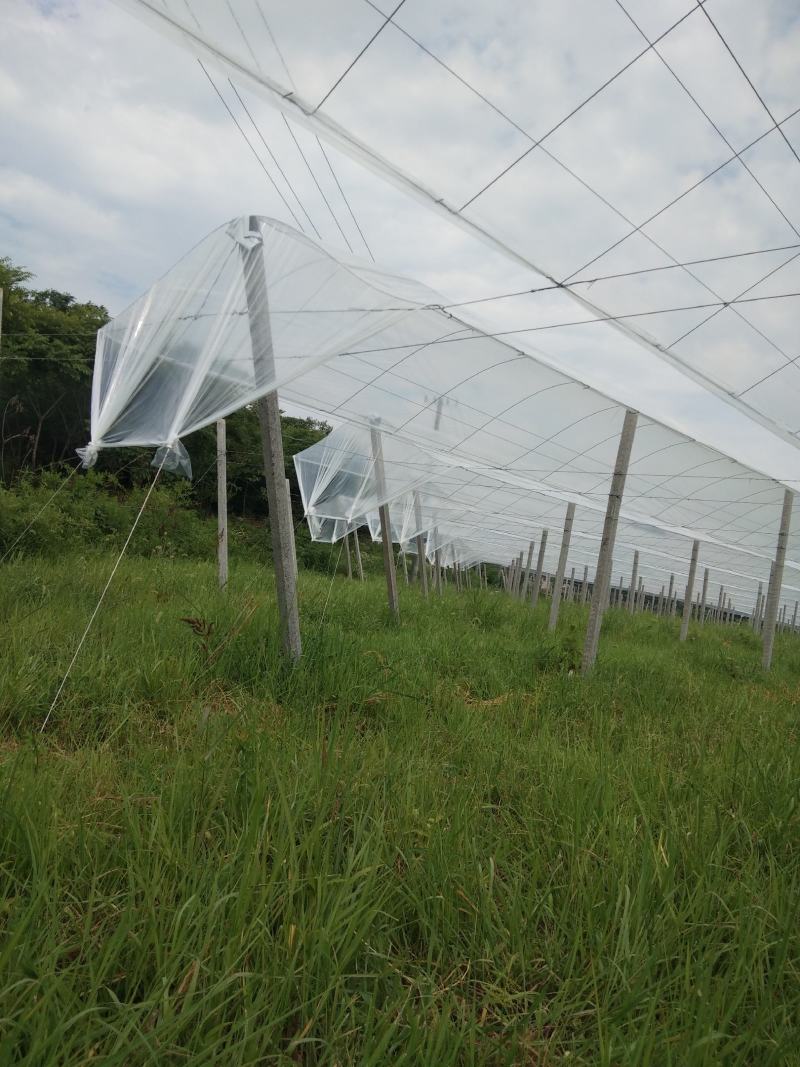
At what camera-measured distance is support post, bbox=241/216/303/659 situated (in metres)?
3.62

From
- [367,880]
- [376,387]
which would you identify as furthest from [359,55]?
[367,880]

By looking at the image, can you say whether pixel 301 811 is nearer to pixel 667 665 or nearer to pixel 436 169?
pixel 436 169

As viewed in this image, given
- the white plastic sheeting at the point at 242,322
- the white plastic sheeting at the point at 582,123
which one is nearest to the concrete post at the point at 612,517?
the white plastic sheeting at the point at 582,123

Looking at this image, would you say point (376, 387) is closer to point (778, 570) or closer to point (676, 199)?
point (676, 199)

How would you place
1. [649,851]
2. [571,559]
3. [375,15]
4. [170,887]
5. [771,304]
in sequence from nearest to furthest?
[170,887] < [649,851] < [375,15] < [771,304] < [571,559]

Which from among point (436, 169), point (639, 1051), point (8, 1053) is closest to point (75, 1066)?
point (8, 1053)

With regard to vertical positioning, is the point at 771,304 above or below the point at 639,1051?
above

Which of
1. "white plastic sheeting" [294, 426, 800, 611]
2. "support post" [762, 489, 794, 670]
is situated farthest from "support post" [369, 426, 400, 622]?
"support post" [762, 489, 794, 670]

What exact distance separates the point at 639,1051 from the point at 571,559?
23340 mm

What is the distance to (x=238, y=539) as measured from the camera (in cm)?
1636

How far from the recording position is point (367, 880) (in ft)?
5.67

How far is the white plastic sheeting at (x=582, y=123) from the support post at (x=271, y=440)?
99 cm

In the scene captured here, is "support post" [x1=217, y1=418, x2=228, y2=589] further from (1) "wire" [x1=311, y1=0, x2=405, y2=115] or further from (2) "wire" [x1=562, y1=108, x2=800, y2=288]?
(2) "wire" [x1=562, y1=108, x2=800, y2=288]

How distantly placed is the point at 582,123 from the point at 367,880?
3.99 metres
